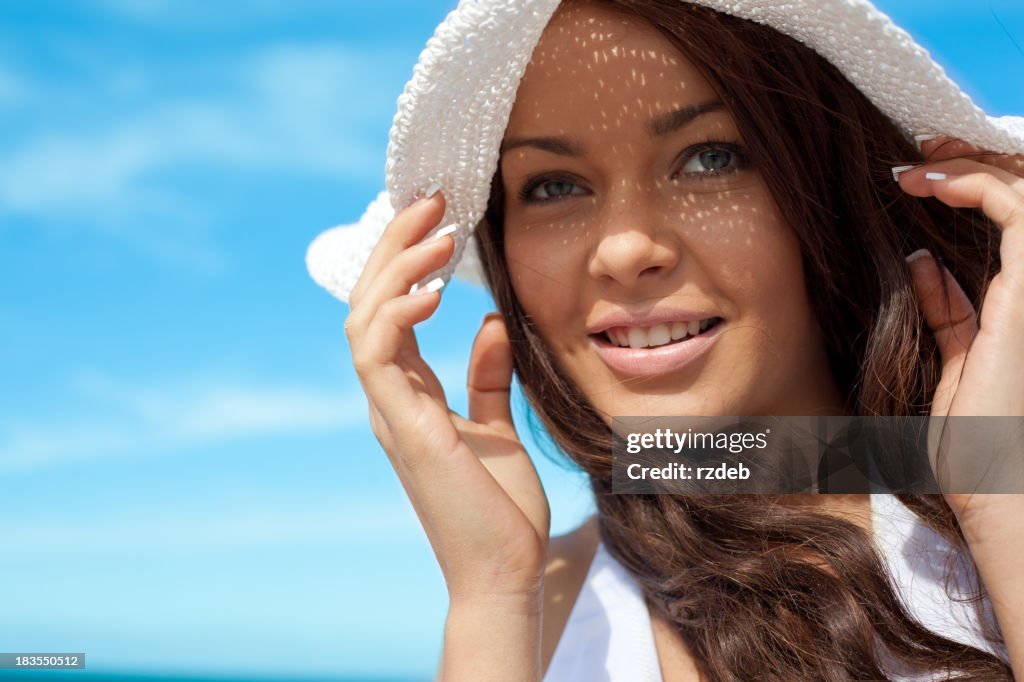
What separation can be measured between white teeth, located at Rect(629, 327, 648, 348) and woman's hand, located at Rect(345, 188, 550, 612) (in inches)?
17.0

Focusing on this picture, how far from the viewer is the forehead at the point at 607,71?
90.9 inches

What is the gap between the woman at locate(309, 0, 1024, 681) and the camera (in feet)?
7.46

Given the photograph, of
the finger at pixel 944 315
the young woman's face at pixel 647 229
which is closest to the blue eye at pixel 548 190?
the young woman's face at pixel 647 229

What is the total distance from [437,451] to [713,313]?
75 cm

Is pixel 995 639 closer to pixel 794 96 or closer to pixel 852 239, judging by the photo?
pixel 852 239

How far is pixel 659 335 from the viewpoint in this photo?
248 centimetres

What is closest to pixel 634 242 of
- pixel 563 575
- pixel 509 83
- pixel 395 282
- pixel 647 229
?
pixel 647 229

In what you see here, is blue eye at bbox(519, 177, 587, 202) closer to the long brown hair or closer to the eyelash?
the long brown hair

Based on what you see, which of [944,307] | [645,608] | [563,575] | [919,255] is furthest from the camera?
[563,575]

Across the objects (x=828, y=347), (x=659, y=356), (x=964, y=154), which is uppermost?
(x=964, y=154)

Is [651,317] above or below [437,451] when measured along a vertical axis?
above

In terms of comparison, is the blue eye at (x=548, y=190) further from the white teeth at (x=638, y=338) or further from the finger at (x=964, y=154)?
the finger at (x=964, y=154)

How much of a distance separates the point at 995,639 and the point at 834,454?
0.62 m

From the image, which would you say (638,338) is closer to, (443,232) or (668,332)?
(668,332)
